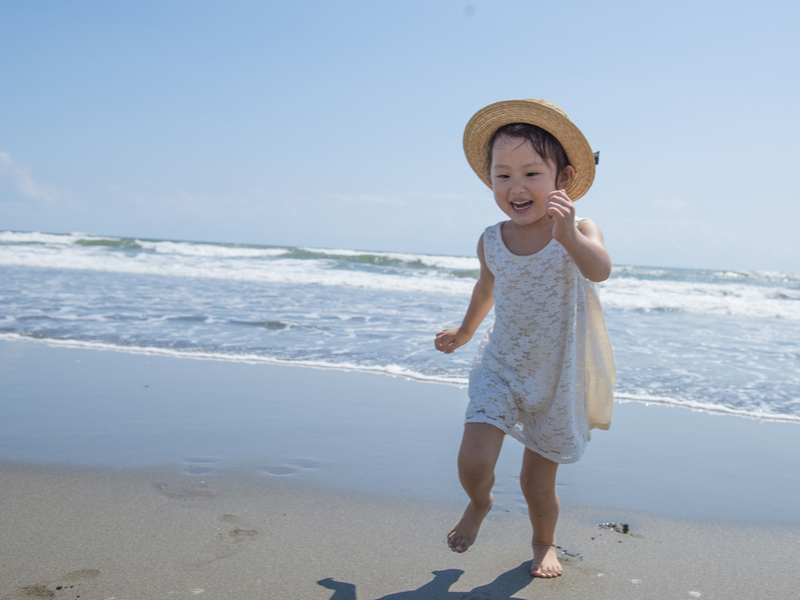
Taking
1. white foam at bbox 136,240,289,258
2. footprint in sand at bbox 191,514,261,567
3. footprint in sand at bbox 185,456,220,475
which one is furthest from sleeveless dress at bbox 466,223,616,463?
white foam at bbox 136,240,289,258

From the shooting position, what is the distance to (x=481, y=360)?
2.23 meters

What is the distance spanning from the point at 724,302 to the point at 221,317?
11.6m

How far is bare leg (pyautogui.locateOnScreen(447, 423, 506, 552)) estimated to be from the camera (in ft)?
6.24

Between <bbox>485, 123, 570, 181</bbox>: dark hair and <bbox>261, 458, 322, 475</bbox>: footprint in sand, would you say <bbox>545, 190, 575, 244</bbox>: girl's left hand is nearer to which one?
<bbox>485, 123, 570, 181</bbox>: dark hair

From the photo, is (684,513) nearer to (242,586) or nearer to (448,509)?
(448,509)

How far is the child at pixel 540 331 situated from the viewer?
6.80ft

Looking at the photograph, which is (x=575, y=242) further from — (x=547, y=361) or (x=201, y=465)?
(x=201, y=465)

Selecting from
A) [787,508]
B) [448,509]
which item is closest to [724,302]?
[787,508]

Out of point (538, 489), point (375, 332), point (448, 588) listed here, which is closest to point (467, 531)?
point (448, 588)

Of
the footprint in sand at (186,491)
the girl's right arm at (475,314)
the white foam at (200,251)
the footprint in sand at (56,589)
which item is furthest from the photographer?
the white foam at (200,251)

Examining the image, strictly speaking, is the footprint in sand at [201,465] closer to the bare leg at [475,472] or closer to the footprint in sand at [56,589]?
the footprint in sand at [56,589]

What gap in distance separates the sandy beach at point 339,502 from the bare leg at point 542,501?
9cm

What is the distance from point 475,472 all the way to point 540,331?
536 millimetres

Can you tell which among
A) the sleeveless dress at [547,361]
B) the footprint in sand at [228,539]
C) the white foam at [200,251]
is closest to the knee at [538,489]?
the sleeveless dress at [547,361]
